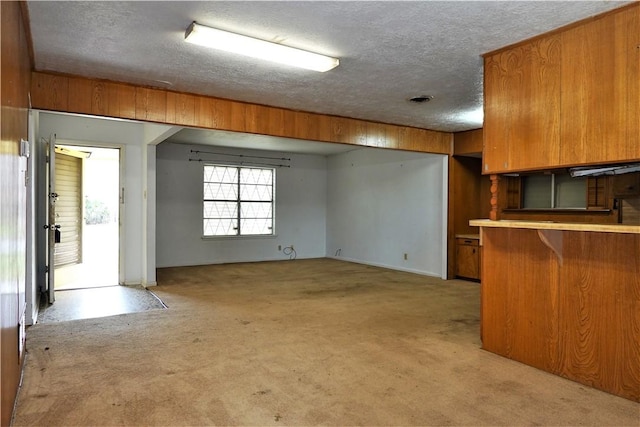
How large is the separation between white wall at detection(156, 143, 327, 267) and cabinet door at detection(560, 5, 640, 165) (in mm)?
6955

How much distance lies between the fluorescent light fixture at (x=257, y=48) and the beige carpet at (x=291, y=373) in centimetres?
227

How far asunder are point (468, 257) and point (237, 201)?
16.0 feet

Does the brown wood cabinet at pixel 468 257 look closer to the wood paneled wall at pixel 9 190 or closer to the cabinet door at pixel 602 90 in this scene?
the cabinet door at pixel 602 90

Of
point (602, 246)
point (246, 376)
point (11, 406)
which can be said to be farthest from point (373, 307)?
point (11, 406)

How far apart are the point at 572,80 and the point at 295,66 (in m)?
1.99

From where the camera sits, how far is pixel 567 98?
2.72 m

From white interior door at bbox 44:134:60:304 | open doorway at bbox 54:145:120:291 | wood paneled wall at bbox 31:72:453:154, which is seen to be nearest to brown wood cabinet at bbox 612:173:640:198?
wood paneled wall at bbox 31:72:453:154

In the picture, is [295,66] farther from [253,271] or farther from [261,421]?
[253,271]

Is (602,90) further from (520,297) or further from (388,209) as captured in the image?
(388,209)

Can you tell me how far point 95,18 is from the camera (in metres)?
2.55

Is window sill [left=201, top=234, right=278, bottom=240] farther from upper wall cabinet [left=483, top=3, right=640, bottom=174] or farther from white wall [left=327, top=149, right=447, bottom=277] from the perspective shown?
upper wall cabinet [left=483, top=3, right=640, bottom=174]

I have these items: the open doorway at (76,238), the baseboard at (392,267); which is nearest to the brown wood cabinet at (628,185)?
the baseboard at (392,267)

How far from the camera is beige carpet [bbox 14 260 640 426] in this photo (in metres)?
2.32

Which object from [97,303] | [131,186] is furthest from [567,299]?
[131,186]
